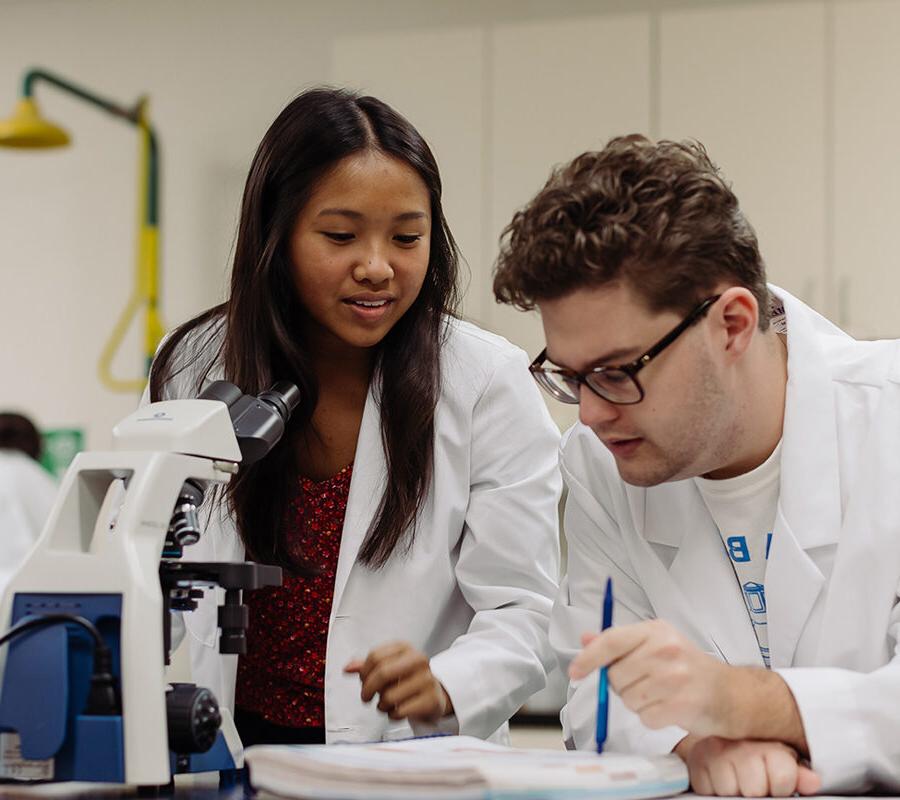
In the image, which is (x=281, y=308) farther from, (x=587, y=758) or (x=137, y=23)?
(x=137, y=23)

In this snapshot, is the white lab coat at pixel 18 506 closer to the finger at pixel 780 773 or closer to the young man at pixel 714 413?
the young man at pixel 714 413

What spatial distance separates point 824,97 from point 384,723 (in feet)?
7.94

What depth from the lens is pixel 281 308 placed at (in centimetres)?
160

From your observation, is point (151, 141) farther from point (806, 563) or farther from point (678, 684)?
point (678, 684)

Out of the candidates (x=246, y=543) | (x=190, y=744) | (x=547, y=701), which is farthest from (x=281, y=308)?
(x=547, y=701)

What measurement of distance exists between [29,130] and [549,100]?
1.44 meters

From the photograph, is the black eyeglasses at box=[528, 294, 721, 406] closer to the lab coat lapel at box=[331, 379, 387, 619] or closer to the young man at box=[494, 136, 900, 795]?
the young man at box=[494, 136, 900, 795]

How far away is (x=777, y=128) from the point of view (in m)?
3.29

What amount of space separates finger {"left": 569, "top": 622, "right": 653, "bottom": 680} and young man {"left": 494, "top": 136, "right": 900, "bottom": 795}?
0.14m

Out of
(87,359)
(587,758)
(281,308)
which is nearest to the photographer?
(587,758)

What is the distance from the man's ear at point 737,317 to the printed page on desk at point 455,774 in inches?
16.5

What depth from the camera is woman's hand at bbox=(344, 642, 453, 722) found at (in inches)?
47.4

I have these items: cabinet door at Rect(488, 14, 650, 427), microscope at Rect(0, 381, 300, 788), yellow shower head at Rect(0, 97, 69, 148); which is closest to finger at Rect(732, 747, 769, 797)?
microscope at Rect(0, 381, 300, 788)

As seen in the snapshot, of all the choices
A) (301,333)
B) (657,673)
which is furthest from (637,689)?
(301,333)
